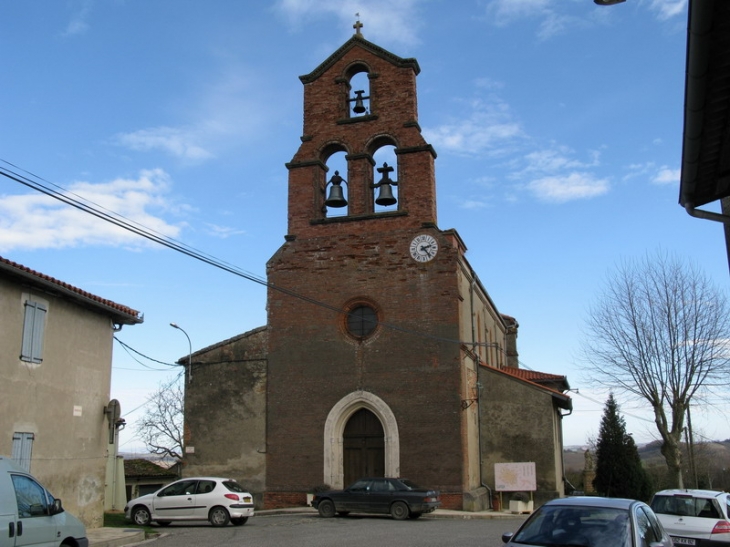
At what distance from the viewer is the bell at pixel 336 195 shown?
25625mm

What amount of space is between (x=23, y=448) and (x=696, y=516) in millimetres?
13458

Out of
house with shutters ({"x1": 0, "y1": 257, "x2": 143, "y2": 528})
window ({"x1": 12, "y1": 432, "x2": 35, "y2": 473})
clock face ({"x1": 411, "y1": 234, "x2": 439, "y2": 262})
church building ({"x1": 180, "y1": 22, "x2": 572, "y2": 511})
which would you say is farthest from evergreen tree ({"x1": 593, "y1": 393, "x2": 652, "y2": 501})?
window ({"x1": 12, "y1": 432, "x2": 35, "y2": 473})

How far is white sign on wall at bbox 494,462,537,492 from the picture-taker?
23906 millimetres

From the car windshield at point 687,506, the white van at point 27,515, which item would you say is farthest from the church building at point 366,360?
the white van at point 27,515

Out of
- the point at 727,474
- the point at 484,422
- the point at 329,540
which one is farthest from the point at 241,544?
the point at 727,474

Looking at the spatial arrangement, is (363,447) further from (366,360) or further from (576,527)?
(576,527)

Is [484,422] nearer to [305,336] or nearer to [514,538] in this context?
[305,336]

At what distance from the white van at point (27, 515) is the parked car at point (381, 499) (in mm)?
10646

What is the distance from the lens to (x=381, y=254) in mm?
25375

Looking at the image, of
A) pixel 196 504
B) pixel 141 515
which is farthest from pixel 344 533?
pixel 141 515

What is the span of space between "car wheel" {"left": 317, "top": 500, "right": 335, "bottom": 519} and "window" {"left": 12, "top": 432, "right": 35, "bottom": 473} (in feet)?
28.0

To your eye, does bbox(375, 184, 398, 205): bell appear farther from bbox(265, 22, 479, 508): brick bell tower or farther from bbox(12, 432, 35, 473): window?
bbox(12, 432, 35, 473): window

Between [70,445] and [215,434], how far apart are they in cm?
835

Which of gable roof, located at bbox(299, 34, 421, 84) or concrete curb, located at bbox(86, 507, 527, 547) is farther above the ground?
gable roof, located at bbox(299, 34, 421, 84)
